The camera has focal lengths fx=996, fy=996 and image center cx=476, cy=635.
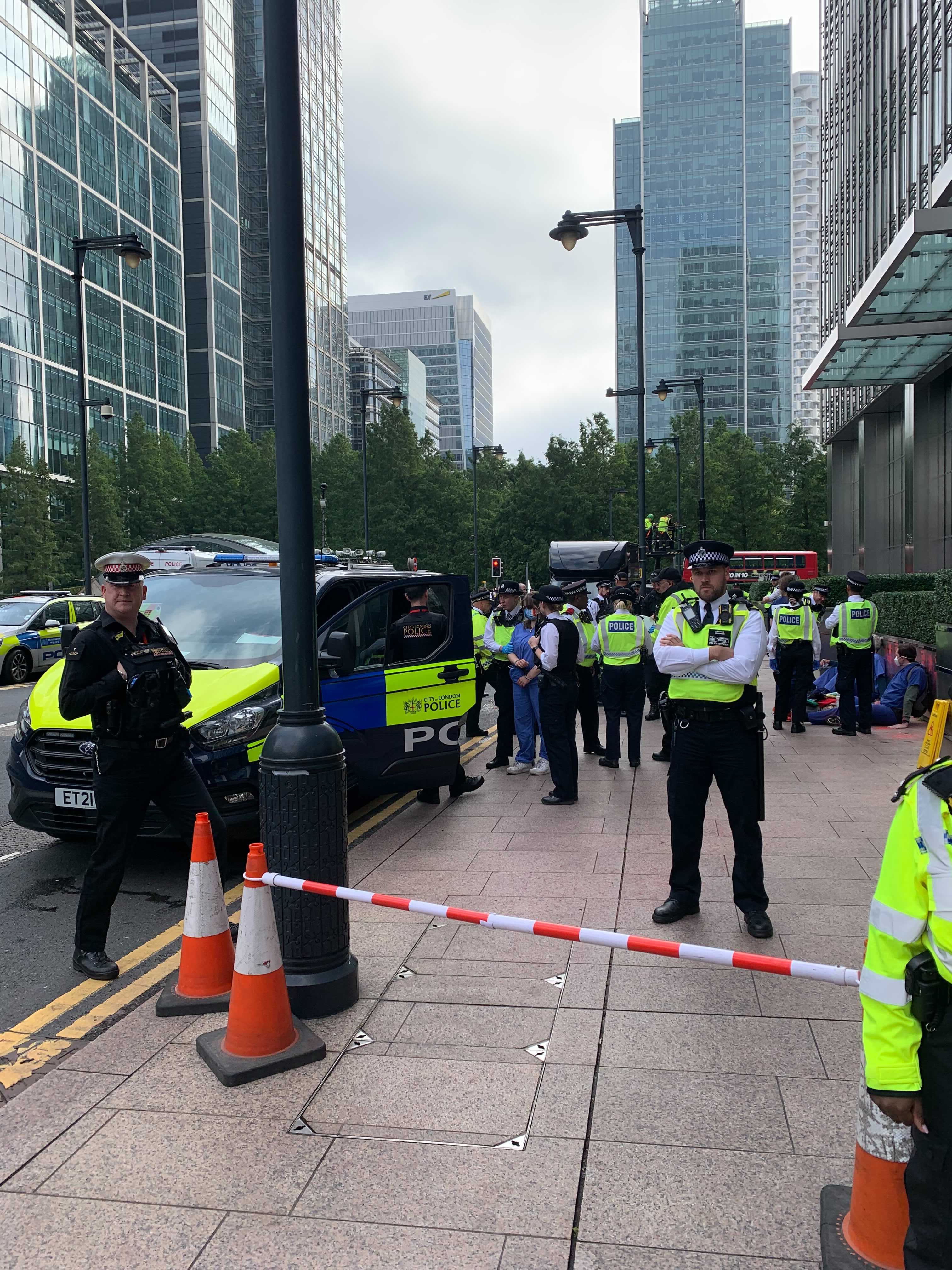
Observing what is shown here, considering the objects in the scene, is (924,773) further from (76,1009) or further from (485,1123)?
(76,1009)

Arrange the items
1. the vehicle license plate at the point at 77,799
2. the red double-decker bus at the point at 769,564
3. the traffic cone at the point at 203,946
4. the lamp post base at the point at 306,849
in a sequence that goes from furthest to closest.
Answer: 1. the red double-decker bus at the point at 769,564
2. the vehicle license plate at the point at 77,799
3. the traffic cone at the point at 203,946
4. the lamp post base at the point at 306,849

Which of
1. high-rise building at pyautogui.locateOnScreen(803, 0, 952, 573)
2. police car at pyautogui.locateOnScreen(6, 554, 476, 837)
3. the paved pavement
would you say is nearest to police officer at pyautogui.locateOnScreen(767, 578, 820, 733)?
police car at pyautogui.locateOnScreen(6, 554, 476, 837)

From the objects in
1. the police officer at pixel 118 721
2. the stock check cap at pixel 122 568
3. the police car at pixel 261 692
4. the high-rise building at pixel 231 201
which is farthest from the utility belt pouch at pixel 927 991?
the high-rise building at pixel 231 201

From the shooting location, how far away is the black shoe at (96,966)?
4746mm

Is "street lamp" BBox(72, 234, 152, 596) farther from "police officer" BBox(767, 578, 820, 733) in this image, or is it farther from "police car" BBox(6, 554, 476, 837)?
"police officer" BBox(767, 578, 820, 733)

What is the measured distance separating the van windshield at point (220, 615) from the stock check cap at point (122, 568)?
2.00 m

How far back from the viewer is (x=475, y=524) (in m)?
44.5

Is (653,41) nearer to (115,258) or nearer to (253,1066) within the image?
(115,258)

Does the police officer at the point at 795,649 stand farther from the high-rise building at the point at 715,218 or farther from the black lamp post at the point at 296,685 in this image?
the high-rise building at the point at 715,218

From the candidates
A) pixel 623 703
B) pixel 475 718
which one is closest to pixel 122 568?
pixel 623 703

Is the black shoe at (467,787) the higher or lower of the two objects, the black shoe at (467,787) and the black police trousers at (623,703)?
the lower

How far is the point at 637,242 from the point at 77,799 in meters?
15.0

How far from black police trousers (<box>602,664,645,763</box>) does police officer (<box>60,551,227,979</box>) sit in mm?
6292

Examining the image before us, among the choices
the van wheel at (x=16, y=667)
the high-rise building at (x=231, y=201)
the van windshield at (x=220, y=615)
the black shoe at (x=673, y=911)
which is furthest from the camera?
the high-rise building at (x=231, y=201)
